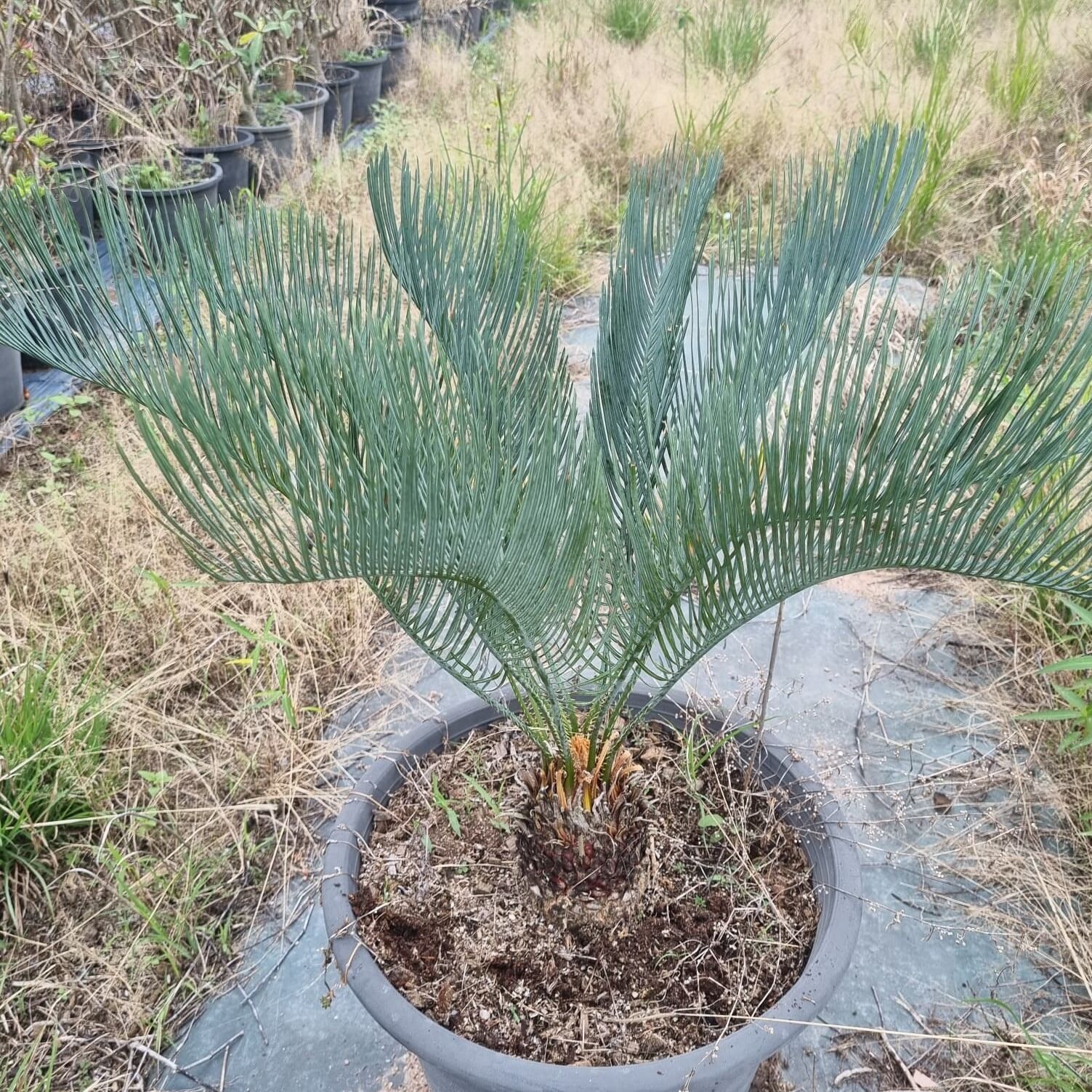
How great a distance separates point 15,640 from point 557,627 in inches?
48.1

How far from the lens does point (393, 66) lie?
553cm

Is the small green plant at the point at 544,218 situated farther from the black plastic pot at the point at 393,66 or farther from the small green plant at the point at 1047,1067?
the black plastic pot at the point at 393,66

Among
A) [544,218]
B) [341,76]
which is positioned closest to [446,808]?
[544,218]

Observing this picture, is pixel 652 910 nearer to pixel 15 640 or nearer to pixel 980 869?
pixel 980 869

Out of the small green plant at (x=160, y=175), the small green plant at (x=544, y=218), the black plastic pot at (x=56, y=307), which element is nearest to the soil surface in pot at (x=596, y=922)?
the black plastic pot at (x=56, y=307)

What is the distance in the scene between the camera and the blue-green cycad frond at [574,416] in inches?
22.9

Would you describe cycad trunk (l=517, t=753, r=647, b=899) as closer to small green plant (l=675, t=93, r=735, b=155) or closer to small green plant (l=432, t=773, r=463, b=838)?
small green plant (l=432, t=773, r=463, b=838)

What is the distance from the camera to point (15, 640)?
1597 millimetres

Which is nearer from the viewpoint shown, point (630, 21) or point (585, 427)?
point (585, 427)

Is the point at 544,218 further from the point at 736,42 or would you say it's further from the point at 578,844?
the point at 578,844

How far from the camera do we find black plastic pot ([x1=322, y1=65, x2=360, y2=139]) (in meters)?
4.74

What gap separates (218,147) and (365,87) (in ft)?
6.46

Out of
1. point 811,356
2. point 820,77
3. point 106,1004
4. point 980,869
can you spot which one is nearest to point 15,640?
point 106,1004

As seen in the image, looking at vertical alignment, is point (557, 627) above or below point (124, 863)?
above
